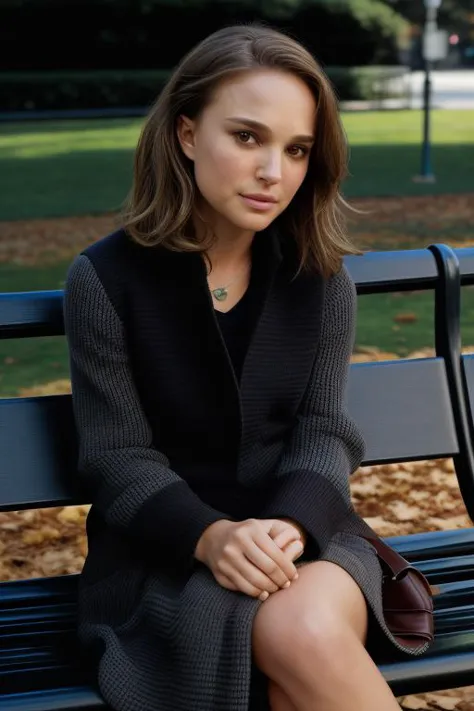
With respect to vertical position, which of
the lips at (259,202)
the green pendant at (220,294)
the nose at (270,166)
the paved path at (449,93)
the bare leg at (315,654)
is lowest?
A: the paved path at (449,93)

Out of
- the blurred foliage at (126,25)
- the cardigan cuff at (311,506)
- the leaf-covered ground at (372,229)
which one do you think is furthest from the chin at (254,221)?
the blurred foliage at (126,25)

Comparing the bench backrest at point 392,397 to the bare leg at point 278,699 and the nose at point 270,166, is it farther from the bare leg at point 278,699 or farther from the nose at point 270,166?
the bare leg at point 278,699

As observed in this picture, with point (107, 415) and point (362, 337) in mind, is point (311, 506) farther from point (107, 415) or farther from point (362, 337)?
point (362, 337)

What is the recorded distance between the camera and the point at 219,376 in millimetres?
2537

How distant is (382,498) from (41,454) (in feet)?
7.49

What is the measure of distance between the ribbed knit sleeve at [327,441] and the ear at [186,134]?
438 millimetres

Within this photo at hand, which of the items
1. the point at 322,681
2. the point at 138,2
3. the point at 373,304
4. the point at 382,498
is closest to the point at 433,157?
the point at 373,304

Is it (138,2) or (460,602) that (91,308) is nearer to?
(460,602)

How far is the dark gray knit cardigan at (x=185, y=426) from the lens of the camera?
2344 millimetres

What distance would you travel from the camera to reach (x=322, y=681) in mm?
2031

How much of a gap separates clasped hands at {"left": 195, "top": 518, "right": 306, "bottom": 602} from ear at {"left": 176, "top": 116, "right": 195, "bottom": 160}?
2.62 feet

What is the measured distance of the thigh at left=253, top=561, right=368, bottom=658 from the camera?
2078mm

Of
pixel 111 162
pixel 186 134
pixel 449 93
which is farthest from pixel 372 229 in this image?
pixel 449 93

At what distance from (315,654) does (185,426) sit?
26.2 inches
